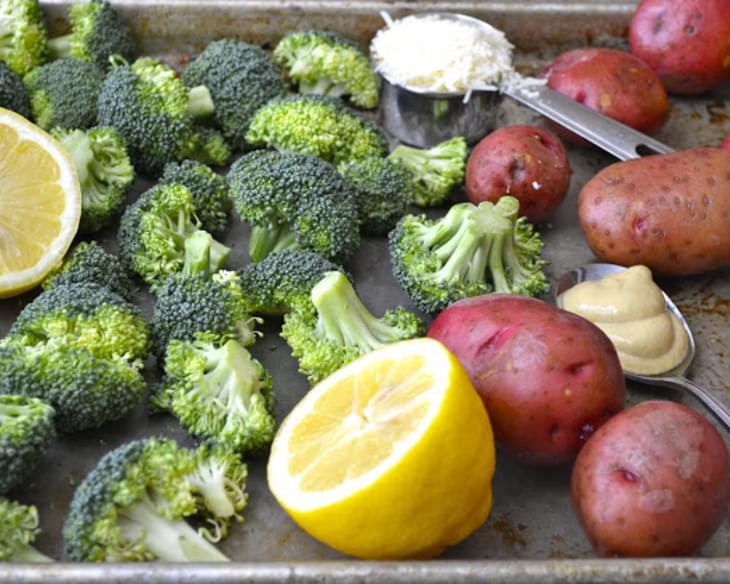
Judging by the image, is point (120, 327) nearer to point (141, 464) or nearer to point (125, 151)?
point (141, 464)

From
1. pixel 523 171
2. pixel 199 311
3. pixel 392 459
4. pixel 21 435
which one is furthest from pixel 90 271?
pixel 523 171

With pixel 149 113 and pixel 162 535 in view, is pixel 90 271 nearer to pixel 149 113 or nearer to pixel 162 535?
pixel 149 113

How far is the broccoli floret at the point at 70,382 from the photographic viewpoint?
5.48 feet

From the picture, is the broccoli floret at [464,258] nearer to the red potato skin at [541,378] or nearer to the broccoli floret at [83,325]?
the red potato skin at [541,378]

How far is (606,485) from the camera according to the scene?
153 cm

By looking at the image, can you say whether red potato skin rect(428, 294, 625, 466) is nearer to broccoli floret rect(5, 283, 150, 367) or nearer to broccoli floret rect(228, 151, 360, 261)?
broccoli floret rect(228, 151, 360, 261)

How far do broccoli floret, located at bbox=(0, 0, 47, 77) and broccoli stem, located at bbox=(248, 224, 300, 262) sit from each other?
0.85 m

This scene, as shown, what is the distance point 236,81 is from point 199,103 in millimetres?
112

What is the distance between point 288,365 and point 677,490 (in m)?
0.80

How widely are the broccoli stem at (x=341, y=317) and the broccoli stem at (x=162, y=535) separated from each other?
1.53 ft

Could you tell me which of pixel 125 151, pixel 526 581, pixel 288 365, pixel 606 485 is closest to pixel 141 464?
pixel 288 365

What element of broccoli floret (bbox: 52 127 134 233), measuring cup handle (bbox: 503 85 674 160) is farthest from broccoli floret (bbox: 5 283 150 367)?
measuring cup handle (bbox: 503 85 674 160)

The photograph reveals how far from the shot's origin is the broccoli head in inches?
58.0

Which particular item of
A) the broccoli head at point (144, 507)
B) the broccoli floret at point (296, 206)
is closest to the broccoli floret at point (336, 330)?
the broccoli floret at point (296, 206)
